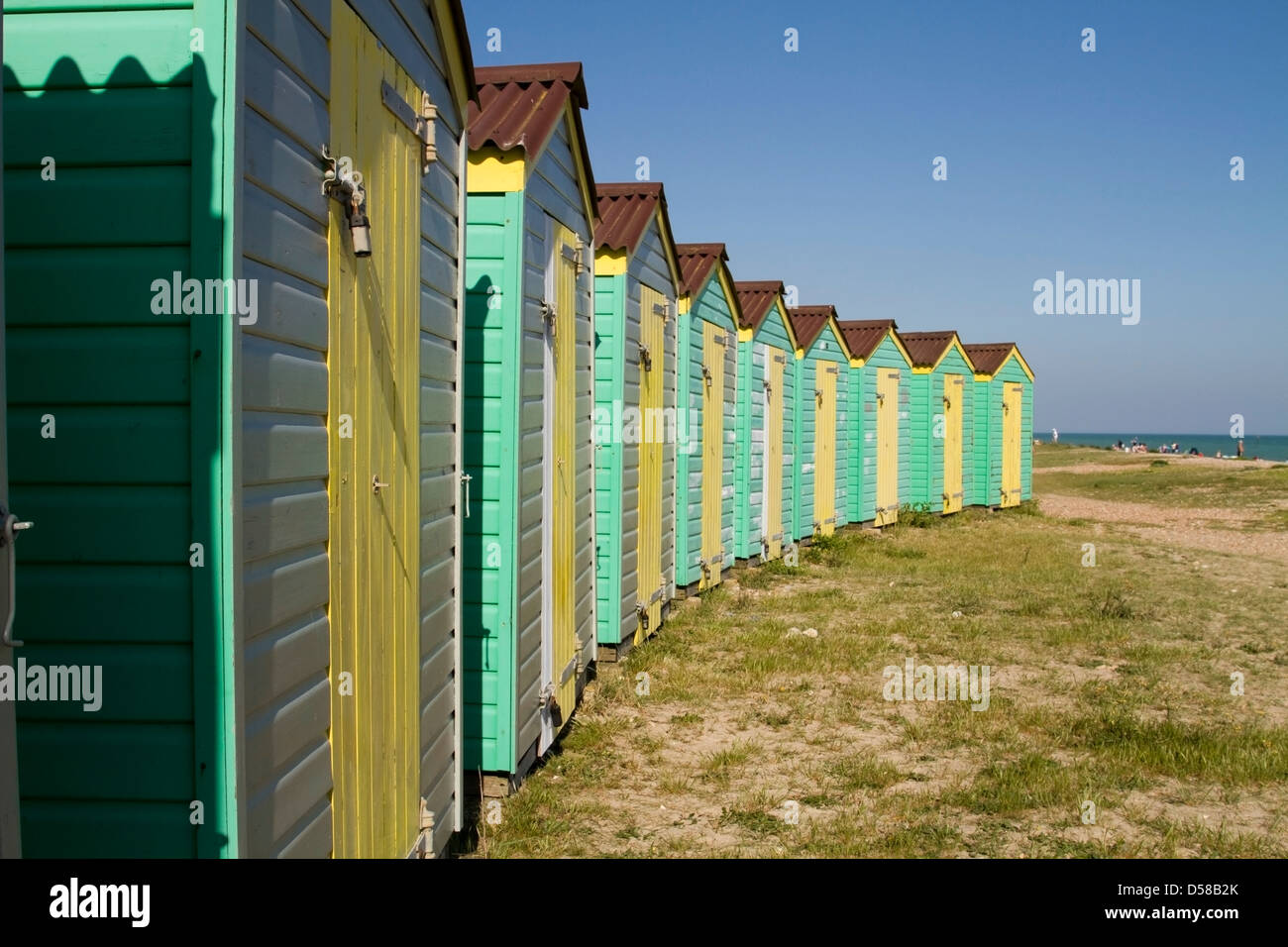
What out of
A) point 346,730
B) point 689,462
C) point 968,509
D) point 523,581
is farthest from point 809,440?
point 346,730

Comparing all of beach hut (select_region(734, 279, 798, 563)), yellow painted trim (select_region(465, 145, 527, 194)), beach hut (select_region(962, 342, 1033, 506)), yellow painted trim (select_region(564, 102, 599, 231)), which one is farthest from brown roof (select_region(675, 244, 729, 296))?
beach hut (select_region(962, 342, 1033, 506))

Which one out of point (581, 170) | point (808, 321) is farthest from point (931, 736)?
point (808, 321)

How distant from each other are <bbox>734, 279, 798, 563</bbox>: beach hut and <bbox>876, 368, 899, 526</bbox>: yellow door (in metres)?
4.69

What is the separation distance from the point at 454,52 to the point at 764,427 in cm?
1119

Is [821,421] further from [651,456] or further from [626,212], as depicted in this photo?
[626,212]

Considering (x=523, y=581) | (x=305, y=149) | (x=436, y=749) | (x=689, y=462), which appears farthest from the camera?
(x=689, y=462)

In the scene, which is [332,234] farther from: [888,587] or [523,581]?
[888,587]

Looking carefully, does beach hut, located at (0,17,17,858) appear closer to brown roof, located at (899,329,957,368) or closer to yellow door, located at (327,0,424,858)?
yellow door, located at (327,0,424,858)

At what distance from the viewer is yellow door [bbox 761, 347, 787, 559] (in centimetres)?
1563

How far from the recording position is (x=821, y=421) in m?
18.5

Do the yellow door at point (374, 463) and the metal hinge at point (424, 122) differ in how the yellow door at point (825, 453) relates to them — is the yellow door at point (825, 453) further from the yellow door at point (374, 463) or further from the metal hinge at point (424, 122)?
the yellow door at point (374, 463)

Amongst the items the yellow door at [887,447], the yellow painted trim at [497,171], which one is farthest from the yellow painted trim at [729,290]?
the yellow painted trim at [497,171]
